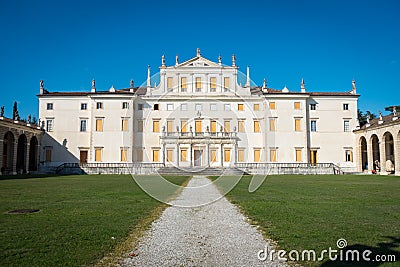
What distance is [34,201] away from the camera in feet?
38.2

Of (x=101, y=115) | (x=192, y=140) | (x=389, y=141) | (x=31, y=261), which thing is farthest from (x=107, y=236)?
(x=389, y=141)

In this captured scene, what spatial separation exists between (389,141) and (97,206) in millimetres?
37922

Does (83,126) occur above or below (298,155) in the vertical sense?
above

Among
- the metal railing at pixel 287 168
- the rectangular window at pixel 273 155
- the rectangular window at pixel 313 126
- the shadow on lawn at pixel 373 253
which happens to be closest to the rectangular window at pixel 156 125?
the metal railing at pixel 287 168

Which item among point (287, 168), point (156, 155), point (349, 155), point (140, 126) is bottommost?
point (287, 168)

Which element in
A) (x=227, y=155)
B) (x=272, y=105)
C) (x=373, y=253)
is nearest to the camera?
(x=373, y=253)

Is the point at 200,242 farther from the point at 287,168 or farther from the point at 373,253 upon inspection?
the point at 287,168

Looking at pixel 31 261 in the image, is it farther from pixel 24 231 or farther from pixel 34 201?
pixel 34 201

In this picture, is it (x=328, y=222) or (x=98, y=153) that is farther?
(x=98, y=153)

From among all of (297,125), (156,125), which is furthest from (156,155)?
(297,125)

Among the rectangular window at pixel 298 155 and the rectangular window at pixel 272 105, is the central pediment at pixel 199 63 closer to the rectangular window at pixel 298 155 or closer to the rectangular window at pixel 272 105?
the rectangular window at pixel 272 105

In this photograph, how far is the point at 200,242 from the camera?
6.29 metres

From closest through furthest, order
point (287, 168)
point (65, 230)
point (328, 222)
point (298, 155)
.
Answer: point (65, 230)
point (328, 222)
point (287, 168)
point (298, 155)

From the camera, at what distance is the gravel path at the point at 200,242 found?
513cm
